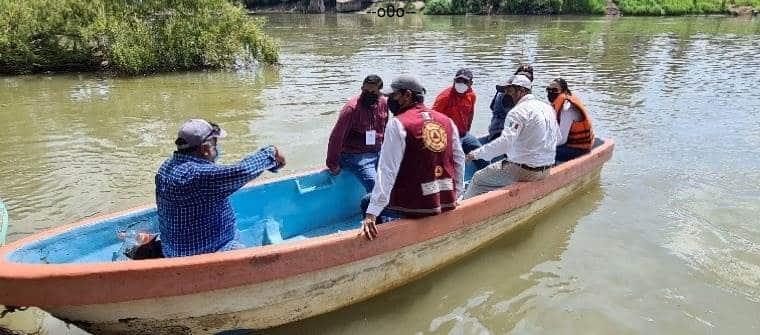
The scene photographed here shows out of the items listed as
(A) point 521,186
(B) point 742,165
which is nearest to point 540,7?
(B) point 742,165

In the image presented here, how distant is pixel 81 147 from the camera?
9445 millimetres

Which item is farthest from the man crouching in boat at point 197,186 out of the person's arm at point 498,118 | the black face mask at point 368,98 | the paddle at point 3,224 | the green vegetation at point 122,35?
the green vegetation at point 122,35

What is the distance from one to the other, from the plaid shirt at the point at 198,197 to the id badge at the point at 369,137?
1.97m

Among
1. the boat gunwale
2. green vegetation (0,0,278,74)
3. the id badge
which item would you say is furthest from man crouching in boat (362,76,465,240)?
green vegetation (0,0,278,74)

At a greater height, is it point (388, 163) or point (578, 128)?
point (388, 163)

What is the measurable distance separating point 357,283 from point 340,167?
5.32 ft

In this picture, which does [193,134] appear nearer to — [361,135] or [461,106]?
[361,135]

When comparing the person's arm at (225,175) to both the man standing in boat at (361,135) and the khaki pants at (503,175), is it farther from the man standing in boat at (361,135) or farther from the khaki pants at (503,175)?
the khaki pants at (503,175)

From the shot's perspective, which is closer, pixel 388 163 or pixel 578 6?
pixel 388 163

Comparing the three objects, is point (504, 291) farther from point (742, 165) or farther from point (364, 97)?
point (742, 165)

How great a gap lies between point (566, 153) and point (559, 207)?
2.21 ft

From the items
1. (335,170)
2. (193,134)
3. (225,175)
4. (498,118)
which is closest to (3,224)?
(193,134)

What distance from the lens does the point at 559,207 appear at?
6.82 metres

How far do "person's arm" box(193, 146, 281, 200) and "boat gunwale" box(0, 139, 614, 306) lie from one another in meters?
0.44
